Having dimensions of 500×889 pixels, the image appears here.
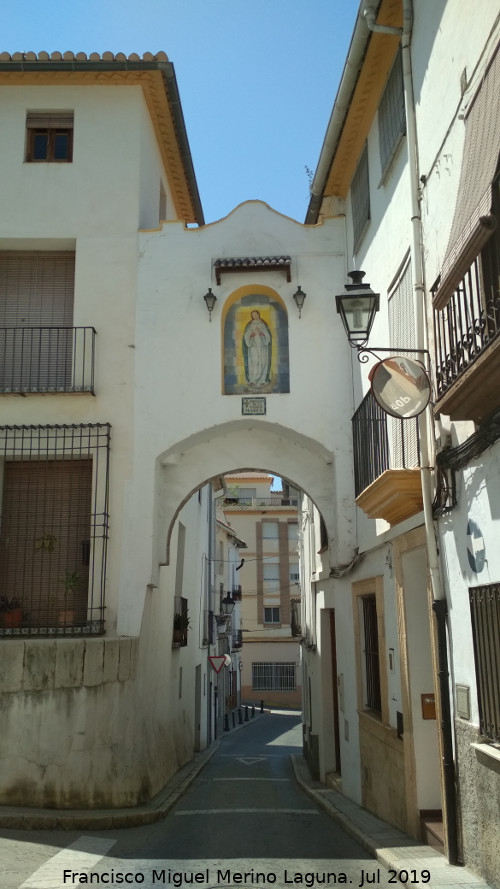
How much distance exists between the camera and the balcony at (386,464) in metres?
7.60

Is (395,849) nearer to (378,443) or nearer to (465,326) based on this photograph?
(378,443)

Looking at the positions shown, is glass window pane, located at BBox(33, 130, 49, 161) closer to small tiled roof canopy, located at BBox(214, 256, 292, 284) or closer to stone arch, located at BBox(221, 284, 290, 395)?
small tiled roof canopy, located at BBox(214, 256, 292, 284)

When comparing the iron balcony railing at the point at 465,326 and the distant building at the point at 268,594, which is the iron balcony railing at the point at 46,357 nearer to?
the iron balcony railing at the point at 465,326

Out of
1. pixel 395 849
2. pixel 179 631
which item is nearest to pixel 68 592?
pixel 179 631

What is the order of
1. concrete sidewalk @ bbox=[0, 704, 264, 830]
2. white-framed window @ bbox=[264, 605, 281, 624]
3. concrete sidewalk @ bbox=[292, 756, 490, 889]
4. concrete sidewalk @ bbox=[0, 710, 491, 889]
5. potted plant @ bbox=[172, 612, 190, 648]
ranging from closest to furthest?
concrete sidewalk @ bbox=[292, 756, 490, 889]
concrete sidewalk @ bbox=[0, 710, 491, 889]
concrete sidewalk @ bbox=[0, 704, 264, 830]
potted plant @ bbox=[172, 612, 190, 648]
white-framed window @ bbox=[264, 605, 281, 624]

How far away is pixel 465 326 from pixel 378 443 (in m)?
3.60

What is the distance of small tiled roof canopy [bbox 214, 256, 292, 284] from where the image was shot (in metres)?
11.5

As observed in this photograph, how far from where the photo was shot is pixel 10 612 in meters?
11.0

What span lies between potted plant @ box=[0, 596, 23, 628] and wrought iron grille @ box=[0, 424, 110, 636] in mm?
13

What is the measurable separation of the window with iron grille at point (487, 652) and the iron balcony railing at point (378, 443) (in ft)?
6.46

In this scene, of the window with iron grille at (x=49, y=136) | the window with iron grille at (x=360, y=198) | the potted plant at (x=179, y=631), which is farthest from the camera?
the potted plant at (x=179, y=631)

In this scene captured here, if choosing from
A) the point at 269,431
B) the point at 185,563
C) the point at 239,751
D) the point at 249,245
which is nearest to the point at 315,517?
the point at 185,563

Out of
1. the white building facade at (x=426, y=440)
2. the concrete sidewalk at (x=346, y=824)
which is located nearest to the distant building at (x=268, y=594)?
the concrete sidewalk at (x=346, y=824)

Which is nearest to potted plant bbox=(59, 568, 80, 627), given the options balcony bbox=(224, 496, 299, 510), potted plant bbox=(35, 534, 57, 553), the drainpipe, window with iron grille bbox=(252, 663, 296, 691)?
potted plant bbox=(35, 534, 57, 553)
